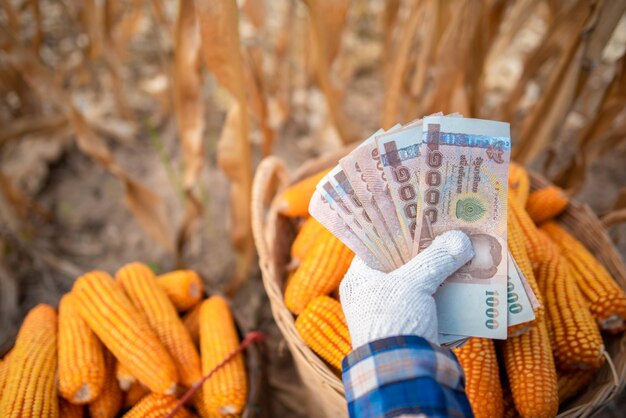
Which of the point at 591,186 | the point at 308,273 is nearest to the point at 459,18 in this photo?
the point at 308,273

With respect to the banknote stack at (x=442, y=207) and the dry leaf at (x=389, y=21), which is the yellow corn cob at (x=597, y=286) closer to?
the banknote stack at (x=442, y=207)

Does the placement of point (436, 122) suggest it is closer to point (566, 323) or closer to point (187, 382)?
point (566, 323)

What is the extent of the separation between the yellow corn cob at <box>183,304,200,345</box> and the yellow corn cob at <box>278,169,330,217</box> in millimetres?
457

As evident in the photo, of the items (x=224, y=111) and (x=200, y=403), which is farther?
(x=224, y=111)

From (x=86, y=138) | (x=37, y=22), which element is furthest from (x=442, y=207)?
(x=37, y=22)

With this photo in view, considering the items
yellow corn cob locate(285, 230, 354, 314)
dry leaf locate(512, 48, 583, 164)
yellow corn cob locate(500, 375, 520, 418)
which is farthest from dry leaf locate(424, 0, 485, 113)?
yellow corn cob locate(500, 375, 520, 418)

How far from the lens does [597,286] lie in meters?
1.30

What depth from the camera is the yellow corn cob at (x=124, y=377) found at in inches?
50.0

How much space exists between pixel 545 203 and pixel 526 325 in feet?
2.00

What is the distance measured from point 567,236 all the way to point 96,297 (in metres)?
1.53

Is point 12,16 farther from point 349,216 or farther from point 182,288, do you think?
point 349,216

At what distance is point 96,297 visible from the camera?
51.8 inches

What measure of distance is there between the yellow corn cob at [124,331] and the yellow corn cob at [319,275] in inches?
15.0

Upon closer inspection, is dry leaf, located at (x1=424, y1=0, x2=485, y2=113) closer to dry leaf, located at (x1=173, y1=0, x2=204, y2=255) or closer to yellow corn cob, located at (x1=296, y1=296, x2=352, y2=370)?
dry leaf, located at (x1=173, y1=0, x2=204, y2=255)
